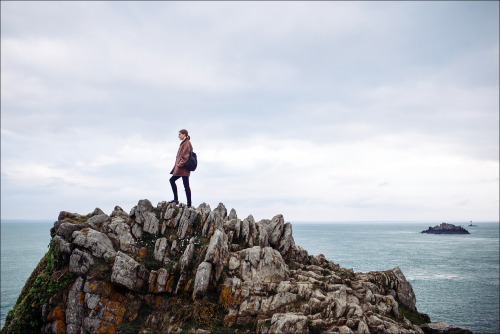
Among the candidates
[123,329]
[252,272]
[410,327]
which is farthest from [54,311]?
[410,327]

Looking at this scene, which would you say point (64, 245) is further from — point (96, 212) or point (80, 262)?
point (96, 212)

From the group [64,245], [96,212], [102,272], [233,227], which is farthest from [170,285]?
[96,212]

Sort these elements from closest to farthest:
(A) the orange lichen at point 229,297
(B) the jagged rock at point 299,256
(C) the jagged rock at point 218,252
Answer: (A) the orange lichen at point 229,297 → (C) the jagged rock at point 218,252 → (B) the jagged rock at point 299,256

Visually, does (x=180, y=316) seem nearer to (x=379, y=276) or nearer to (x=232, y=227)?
(x=232, y=227)

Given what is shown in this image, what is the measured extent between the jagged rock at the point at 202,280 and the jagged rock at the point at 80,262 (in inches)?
315

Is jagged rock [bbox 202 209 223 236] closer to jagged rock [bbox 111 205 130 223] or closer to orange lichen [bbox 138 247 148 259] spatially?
orange lichen [bbox 138 247 148 259]

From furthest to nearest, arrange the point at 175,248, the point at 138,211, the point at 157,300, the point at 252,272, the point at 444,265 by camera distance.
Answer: the point at 444,265 → the point at 138,211 → the point at 175,248 → the point at 252,272 → the point at 157,300

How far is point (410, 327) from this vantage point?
63.2 ft

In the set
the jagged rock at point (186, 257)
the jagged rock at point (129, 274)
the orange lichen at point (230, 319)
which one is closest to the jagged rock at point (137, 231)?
the jagged rock at point (129, 274)

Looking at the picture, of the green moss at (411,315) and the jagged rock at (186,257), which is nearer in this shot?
the jagged rock at (186,257)

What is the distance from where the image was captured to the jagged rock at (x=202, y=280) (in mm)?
19703

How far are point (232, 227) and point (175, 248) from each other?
17.4ft

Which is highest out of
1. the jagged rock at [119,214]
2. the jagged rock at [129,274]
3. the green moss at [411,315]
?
the jagged rock at [119,214]

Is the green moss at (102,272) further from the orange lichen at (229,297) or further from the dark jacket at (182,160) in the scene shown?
the dark jacket at (182,160)
